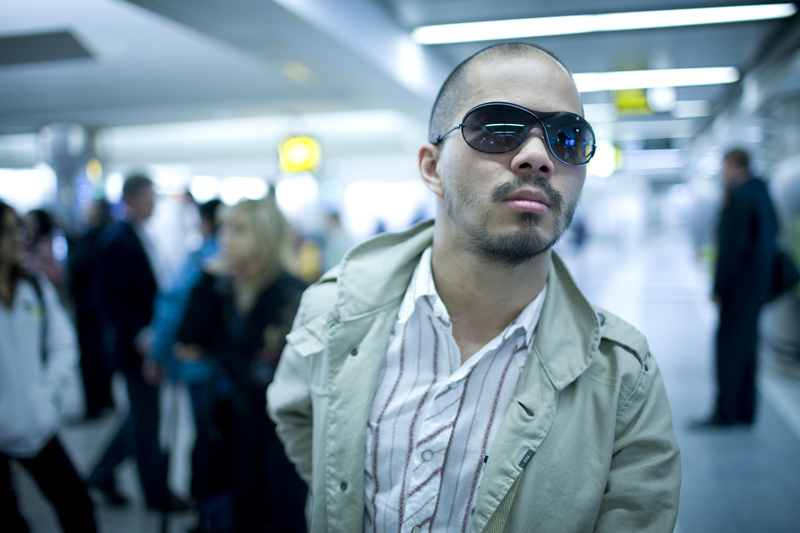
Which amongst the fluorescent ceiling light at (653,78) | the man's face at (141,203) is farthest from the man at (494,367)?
the fluorescent ceiling light at (653,78)

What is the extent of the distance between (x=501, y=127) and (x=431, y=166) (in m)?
0.27

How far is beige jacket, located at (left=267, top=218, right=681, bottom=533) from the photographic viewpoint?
43.7 inches

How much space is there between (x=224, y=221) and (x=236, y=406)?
98cm

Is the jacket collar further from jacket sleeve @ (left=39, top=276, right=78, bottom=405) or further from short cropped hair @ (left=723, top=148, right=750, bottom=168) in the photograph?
short cropped hair @ (left=723, top=148, right=750, bottom=168)

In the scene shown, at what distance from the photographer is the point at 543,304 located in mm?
1314

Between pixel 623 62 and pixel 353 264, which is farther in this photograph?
pixel 623 62

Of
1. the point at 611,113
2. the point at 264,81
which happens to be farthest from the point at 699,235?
the point at 264,81

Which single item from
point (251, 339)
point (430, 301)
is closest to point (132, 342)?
point (251, 339)

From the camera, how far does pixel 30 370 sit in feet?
7.36

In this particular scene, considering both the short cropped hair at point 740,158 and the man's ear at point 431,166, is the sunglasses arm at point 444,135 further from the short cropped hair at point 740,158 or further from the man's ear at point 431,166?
the short cropped hair at point 740,158

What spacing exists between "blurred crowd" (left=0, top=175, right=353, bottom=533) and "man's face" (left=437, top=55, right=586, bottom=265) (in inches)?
59.3

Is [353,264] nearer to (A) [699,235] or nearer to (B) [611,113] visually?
(B) [611,113]

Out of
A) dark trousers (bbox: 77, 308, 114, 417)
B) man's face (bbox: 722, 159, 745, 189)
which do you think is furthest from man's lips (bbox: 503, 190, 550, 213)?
dark trousers (bbox: 77, 308, 114, 417)

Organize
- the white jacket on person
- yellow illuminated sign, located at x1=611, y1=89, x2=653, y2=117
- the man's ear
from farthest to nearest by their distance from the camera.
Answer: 1. yellow illuminated sign, located at x1=611, y1=89, x2=653, y2=117
2. the white jacket on person
3. the man's ear
